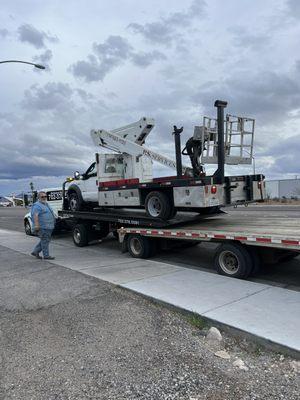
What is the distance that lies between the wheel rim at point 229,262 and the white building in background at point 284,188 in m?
49.4

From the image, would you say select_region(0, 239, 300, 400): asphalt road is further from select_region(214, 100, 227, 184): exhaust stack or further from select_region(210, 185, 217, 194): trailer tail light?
select_region(214, 100, 227, 184): exhaust stack

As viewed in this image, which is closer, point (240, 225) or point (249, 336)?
point (249, 336)

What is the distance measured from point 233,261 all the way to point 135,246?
3458mm

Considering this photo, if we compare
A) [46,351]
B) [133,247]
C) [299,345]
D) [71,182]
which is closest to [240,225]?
[133,247]

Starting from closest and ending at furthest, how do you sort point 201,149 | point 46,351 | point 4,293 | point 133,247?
point 46,351 → point 4,293 → point 201,149 → point 133,247

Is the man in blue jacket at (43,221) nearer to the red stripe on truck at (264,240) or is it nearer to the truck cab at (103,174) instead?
the truck cab at (103,174)

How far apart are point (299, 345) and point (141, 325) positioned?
6.52ft

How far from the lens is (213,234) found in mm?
8203

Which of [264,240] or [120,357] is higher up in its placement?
[264,240]

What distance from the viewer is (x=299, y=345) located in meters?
4.39

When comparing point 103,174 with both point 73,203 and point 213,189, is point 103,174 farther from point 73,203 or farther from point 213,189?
point 213,189

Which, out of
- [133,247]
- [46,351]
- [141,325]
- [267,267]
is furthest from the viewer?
[133,247]

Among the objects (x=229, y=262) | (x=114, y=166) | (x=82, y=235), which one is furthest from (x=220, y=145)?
(x=82, y=235)

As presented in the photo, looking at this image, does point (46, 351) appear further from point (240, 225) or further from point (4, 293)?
point (240, 225)
